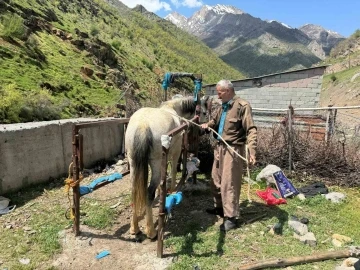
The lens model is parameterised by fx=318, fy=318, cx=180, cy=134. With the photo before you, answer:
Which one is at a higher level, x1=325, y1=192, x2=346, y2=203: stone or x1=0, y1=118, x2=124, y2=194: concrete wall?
x1=0, y1=118, x2=124, y2=194: concrete wall

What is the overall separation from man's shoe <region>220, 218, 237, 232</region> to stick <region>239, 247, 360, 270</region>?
94 cm

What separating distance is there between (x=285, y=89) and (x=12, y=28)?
11965mm

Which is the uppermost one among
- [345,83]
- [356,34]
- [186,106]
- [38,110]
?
[356,34]

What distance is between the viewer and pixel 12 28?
1242 centimetres

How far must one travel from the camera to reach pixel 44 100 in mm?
7988

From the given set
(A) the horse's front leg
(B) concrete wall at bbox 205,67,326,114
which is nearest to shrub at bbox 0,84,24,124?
(A) the horse's front leg

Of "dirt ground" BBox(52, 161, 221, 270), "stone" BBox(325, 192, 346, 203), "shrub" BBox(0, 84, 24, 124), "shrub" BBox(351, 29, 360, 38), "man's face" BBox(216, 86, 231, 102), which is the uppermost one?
"shrub" BBox(351, 29, 360, 38)

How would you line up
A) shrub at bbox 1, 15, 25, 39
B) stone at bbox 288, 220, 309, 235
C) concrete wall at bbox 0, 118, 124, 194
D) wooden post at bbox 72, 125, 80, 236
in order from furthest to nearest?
shrub at bbox 1, 15, 25, 39 → concrete wall at bbox 0, 118, 124, 194 → stone at bbox 288, 220, 309, 235 → wooden post at bbox 72, 125, 80, 236

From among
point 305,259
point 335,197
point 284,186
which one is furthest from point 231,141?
point 335,197

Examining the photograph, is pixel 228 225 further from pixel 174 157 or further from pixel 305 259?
pixel 174 157

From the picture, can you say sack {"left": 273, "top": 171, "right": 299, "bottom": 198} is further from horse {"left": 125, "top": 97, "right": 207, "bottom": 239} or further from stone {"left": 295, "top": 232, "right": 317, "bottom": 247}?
horse {"left": 125, "top": 97, "right": 207, "bottom": 239}

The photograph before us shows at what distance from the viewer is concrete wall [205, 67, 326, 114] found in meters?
14.4

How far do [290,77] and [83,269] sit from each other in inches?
533

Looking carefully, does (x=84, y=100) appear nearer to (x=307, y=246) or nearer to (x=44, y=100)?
(x=44, y=100)
